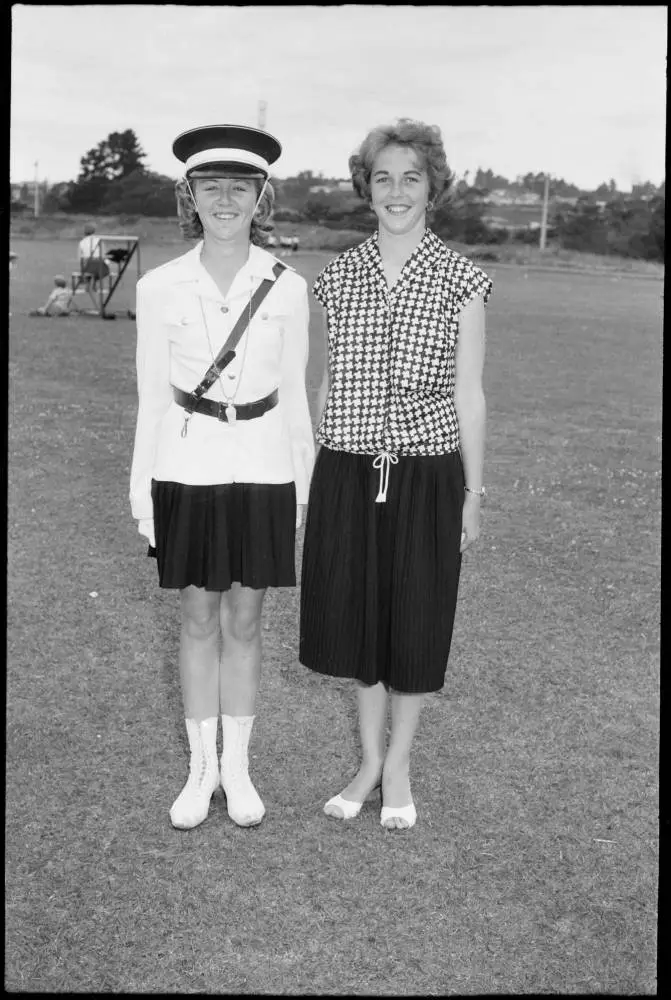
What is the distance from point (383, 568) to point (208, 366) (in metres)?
0.85

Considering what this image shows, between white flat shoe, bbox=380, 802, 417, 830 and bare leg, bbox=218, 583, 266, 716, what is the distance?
568mm

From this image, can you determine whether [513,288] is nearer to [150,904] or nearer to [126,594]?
[126,594]

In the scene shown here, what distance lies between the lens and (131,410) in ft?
38.9

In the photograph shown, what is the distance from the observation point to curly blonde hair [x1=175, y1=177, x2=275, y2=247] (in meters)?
3.53

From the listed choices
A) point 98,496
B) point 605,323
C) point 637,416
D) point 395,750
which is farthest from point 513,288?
point 395,750

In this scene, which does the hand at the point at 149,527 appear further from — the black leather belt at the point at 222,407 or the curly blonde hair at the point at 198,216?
the curly blonde hair at the point at 198,216

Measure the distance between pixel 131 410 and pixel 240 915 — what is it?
8957mm

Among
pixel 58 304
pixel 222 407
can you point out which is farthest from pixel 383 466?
pixel 58 304

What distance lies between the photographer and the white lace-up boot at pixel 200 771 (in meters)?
3.87

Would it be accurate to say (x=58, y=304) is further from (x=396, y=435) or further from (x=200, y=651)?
(x=396, y=435)

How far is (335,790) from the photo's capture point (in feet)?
13.6

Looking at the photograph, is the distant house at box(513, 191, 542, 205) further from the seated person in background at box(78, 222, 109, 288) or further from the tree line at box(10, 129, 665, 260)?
the seated person in background at box(78, 222, 109, 288)

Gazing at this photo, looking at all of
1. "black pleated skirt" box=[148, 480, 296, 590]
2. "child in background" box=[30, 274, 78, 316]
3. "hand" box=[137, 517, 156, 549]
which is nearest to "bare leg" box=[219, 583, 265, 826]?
"black pleated skirt" box=[148, 480, 296, 590]

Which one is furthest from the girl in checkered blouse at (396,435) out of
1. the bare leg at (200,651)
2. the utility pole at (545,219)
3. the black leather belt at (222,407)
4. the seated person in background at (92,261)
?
the utility pole at (545,219)
